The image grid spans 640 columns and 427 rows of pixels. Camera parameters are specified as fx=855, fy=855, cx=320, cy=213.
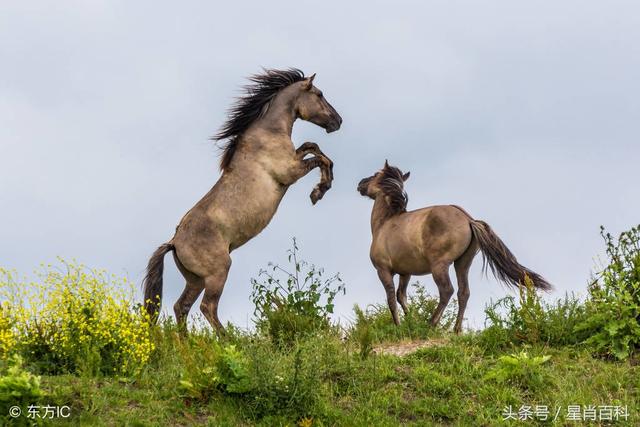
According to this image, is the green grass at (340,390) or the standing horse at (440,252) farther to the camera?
the standing horse at (440,252)

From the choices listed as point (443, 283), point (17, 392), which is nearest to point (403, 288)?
point (443, 283)

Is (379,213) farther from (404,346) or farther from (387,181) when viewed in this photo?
(404,346)

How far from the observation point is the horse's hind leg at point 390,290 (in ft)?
41.1

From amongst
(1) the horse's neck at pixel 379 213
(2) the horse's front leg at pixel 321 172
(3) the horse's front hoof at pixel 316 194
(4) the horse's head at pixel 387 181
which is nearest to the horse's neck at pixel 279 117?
(2) the horse's front leg at pixel 321 172

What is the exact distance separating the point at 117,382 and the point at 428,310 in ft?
17.6

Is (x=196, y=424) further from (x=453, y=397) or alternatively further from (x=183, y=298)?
(x=183, y=298)

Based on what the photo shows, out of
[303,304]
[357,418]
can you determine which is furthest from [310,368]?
[303,304]

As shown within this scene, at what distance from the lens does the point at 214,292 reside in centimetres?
1168

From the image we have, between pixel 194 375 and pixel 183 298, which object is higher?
pixel 183 298

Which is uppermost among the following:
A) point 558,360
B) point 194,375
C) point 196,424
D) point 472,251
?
point 472,251

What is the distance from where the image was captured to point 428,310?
12781 millimetres

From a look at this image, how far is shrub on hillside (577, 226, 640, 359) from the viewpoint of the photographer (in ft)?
32.8

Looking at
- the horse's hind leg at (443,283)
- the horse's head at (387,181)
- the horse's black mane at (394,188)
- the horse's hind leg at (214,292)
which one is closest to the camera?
the horse's hind leg at (214,292)

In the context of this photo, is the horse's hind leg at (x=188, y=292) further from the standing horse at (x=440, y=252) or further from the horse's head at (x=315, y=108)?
the horse's head at (x=315, y=108)
